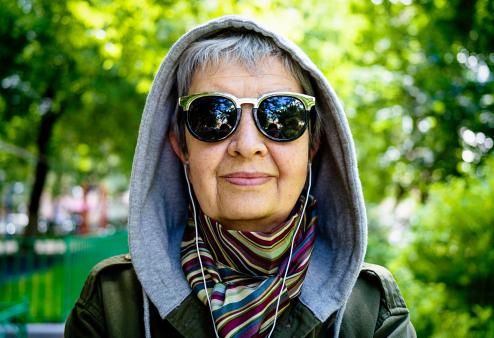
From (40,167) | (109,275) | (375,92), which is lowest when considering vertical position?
(40,167)

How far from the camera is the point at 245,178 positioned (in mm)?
1812

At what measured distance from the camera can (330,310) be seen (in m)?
1.84

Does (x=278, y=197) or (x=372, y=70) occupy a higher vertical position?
(x=372, y=70)

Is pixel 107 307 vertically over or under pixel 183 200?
under

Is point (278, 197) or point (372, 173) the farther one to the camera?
point (372, 173)

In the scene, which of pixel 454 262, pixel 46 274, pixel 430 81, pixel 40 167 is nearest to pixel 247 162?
pixel 454 262

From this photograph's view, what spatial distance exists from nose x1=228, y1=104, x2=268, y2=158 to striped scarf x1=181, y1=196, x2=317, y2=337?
0.91ft

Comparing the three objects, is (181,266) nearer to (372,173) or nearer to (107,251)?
(107,251)

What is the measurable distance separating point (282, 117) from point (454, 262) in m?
3.86

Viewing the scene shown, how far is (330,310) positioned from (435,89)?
518 centimetres

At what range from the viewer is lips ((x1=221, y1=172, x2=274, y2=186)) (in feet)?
5.93

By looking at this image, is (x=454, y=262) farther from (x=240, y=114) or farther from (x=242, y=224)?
(x=240, y=114)

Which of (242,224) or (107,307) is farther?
(242,224)

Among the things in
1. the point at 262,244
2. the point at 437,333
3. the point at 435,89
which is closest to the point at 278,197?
the point at 262,244
